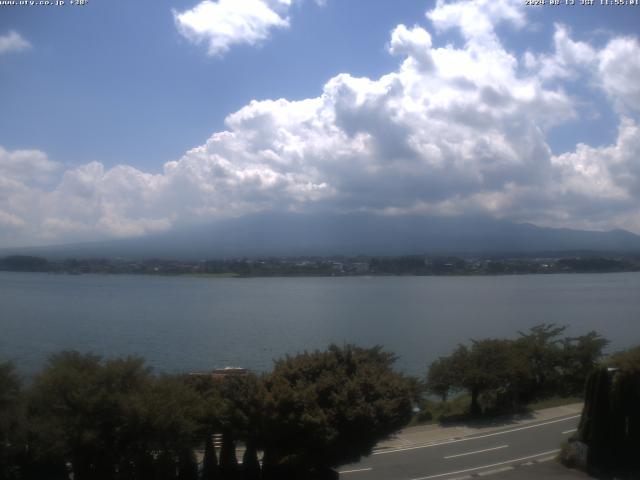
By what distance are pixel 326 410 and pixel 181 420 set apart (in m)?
2.24

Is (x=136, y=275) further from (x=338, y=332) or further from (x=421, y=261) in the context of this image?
(x=338, y=332)

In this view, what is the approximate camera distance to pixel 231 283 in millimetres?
82500

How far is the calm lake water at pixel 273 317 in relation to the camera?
3094 centimetres

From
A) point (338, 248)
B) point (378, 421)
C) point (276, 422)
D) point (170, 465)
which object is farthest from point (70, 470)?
point (338, 248)

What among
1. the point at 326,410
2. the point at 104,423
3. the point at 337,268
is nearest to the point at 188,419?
the point at 104,423

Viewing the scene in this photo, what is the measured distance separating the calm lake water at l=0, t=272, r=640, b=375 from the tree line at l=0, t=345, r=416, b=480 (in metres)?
15.8

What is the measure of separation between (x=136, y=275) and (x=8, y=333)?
192 ft

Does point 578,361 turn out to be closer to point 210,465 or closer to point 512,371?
point 512,371

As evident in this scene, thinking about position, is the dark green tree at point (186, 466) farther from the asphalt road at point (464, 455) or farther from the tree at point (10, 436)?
the asphalt road at point (464, 455)

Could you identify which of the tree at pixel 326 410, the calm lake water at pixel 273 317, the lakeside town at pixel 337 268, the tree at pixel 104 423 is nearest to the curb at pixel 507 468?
the tree at pixel 326 410

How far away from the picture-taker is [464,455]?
1217 cm

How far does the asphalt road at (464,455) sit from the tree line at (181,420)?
47.9 inches

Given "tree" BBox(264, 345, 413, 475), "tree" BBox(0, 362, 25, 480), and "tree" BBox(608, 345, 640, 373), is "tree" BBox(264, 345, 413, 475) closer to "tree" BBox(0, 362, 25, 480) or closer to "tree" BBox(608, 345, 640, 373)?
"tree" BBox(0, 362, 25, 480)

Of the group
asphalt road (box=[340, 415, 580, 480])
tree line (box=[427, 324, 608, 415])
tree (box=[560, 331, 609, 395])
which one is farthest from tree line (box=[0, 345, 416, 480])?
tree (box=[560, 331, 609, 395])
